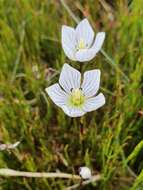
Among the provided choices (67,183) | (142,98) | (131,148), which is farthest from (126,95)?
(67,183)

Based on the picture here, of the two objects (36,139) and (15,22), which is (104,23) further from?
(36,139)

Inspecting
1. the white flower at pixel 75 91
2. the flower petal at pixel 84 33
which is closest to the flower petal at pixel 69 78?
the white flower at pixel 75 91

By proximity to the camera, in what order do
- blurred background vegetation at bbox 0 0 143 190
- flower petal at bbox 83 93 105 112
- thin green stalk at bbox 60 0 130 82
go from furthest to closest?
thin green stalk at bbox 60 0 130 82 < blurred background vegetation at bbox 0 0 143 190 < flower petal at bbox 83 93 105 112

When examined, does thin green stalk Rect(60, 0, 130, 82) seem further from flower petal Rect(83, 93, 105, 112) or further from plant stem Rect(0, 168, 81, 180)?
plant stem Rect(0, 168, 81, 180)

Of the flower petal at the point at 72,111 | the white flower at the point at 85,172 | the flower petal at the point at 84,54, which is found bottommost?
the white flower at the point at 85,172

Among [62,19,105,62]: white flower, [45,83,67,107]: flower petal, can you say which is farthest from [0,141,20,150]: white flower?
[62,19,105,62]: white flower

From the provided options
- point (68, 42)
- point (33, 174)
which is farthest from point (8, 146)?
point (68, 42)

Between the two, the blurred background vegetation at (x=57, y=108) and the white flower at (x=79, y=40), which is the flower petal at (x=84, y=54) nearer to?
the white flower at (x=79, y=40)
